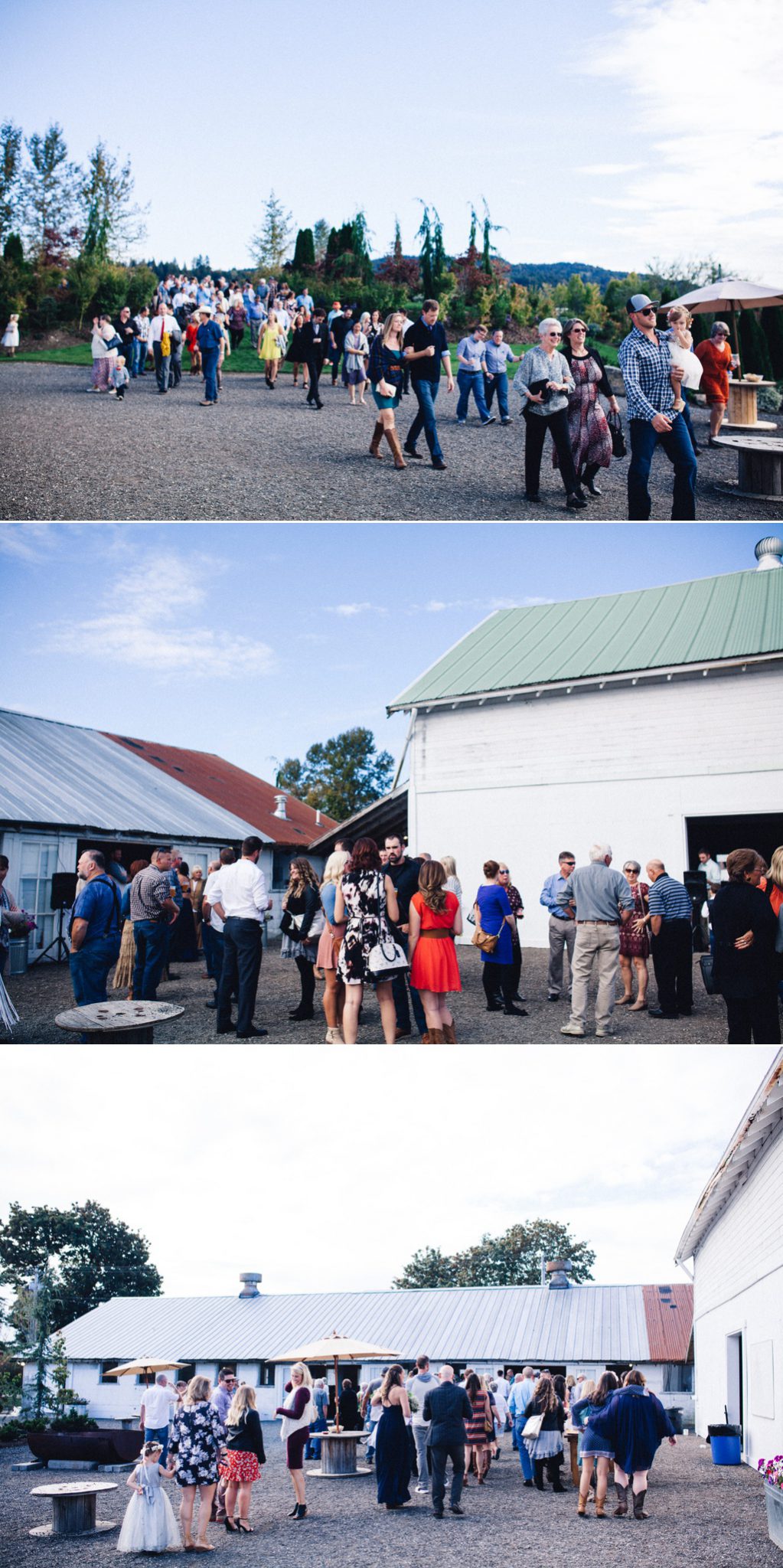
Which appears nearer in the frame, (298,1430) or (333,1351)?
(298,1430)

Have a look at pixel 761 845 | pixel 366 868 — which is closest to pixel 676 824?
pixel 366 868

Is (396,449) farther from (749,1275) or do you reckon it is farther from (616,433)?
(749,1275)

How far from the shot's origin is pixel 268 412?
39.9ft

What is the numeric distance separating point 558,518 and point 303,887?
3.79 meters

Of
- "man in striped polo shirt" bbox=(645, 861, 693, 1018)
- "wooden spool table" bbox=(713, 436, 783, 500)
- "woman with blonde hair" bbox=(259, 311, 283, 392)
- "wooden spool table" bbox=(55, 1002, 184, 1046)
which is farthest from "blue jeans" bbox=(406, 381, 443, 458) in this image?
"wooden spool table" bbox=(55, 1002, 184, 1046)

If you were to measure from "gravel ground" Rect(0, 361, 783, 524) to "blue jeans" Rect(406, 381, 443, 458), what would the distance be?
0.21m

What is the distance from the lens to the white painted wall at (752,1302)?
898cm

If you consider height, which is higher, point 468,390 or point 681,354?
point 468,390

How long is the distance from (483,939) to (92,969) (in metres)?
2.85

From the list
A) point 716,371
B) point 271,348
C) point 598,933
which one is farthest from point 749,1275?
point 271,348

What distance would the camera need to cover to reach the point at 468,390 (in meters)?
11.9

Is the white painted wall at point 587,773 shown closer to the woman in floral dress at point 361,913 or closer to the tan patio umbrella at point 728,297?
the woman in floral dress at point 361,913

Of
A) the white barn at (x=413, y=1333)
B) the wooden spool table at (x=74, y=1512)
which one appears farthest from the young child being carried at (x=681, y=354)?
the white barn at (x=413, y=1333)

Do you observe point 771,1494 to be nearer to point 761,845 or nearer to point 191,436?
point 191,436
